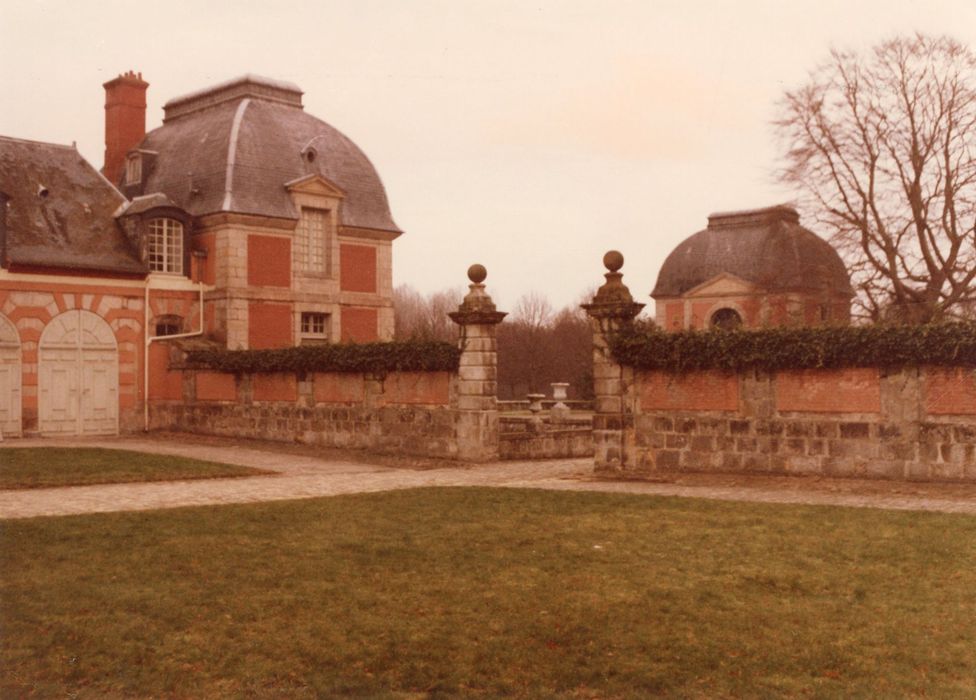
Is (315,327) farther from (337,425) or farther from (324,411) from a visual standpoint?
(337,425)

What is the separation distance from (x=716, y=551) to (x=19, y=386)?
1952 centimetres

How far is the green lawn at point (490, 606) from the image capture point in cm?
496

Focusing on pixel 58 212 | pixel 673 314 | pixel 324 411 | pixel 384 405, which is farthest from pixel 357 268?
pixel 673 314

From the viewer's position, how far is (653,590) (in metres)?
6.68

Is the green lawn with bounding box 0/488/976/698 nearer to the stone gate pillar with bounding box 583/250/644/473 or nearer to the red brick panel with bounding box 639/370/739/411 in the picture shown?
the red brick panel with bounding box 639/370/739/411

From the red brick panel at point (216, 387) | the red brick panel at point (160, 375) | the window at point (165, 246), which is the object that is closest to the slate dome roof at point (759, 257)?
the red brick panel at point (216, 387)

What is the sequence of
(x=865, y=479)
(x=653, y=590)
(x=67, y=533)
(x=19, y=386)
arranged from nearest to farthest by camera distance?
(x=653, y=590) < (x=67, y=533) < (x=865, y=479) < (x=19, y=386)

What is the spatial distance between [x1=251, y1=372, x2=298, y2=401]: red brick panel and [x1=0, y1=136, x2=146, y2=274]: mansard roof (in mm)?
5966

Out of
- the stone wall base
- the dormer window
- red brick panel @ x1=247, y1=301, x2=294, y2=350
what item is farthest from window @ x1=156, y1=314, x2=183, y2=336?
the dormer window

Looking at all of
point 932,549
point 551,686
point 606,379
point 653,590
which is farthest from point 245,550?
point 606,379

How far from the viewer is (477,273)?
664 inches

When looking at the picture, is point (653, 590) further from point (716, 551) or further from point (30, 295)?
point (30, 295)

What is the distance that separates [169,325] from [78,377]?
8.95 ft

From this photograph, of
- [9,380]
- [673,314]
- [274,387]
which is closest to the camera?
[274,387]
